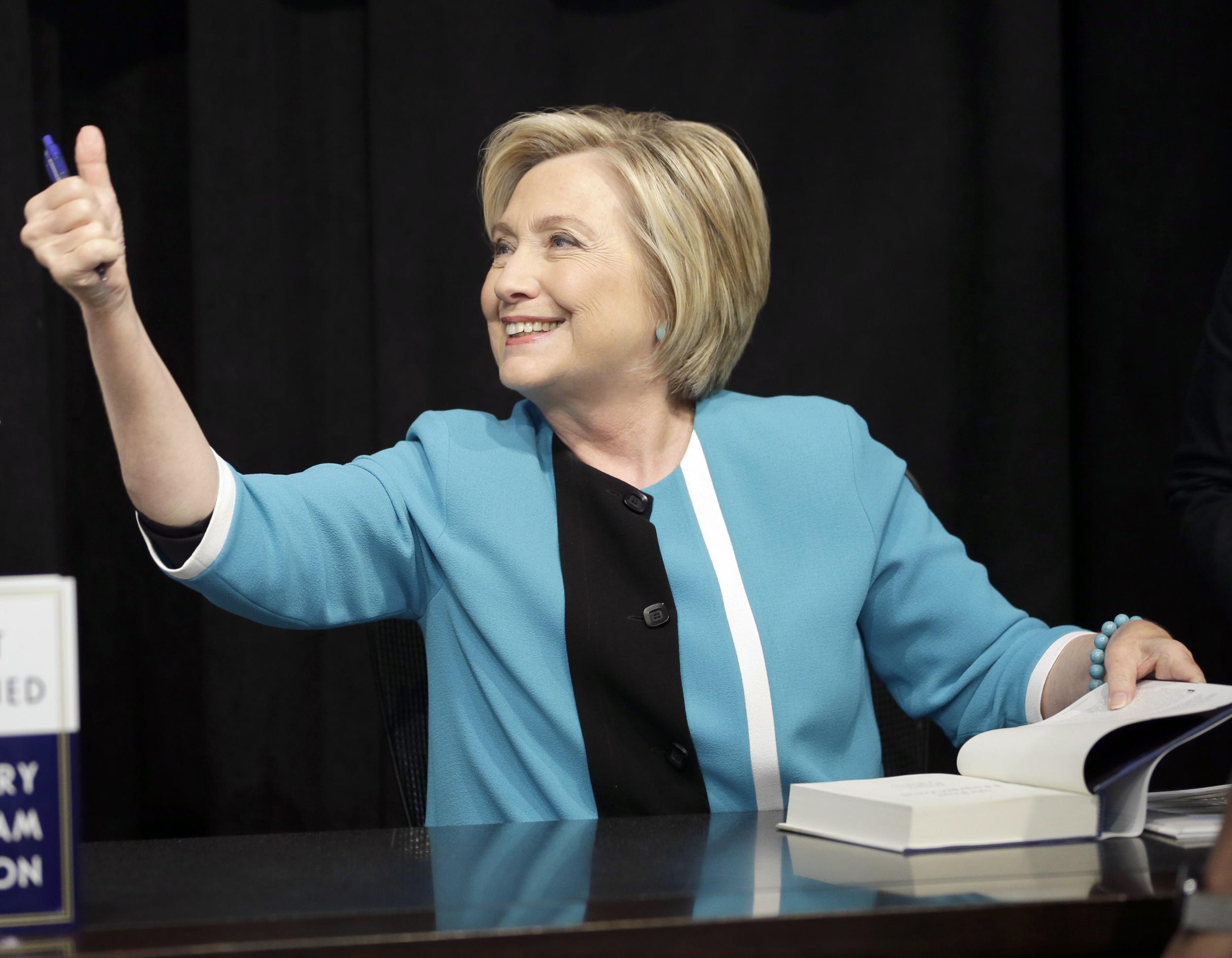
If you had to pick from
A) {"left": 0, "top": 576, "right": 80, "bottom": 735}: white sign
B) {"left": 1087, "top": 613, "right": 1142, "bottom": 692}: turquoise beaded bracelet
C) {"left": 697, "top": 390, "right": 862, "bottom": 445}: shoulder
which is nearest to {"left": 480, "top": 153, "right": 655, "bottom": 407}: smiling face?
{"left": 697, "top": 390, "right": 862, "bottom": 445}: shoulder

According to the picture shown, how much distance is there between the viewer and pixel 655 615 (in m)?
1.40

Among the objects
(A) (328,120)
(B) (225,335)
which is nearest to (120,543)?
(B) (225,335)

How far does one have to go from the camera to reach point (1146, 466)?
6.95 feet

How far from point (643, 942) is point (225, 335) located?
1.45 m

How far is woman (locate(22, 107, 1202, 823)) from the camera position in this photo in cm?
136

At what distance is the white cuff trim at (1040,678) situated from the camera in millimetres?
1358

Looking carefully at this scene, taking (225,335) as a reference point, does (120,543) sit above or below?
below

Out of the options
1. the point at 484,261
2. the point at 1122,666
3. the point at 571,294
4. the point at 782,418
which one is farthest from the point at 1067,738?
the point at 484,261

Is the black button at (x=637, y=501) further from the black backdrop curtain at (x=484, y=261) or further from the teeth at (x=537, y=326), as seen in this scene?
the black backdrop curtain at (x=484, y=261)

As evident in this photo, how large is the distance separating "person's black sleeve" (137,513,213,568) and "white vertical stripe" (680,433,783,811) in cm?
56

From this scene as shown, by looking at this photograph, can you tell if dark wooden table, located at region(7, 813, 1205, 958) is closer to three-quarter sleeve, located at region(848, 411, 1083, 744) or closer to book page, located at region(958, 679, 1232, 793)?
book page, located at region(958, 679, 1232, 793)

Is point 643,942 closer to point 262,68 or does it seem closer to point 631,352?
point 631,352

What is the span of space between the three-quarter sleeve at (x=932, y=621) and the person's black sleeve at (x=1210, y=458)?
0.21 metres

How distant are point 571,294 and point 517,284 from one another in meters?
0.06
